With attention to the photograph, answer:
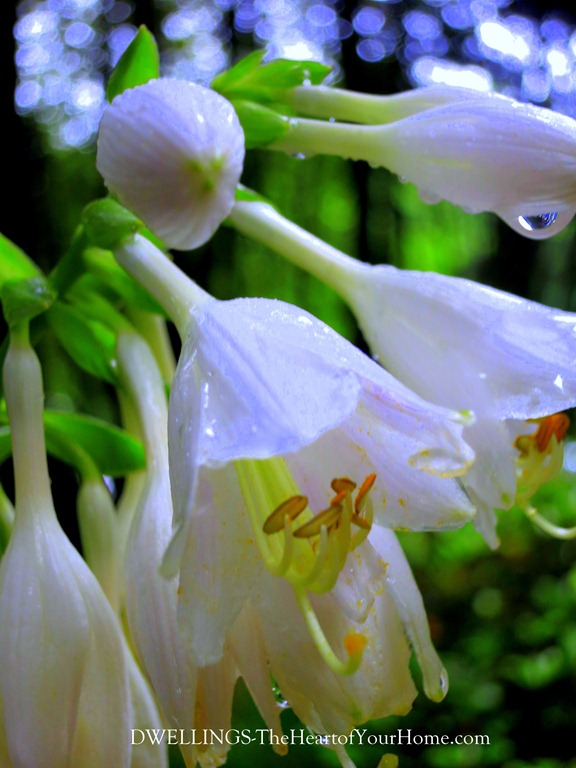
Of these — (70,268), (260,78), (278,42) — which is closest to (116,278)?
(70,268)

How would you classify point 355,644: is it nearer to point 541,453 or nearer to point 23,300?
point 541,453

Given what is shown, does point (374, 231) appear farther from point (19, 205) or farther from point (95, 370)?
point (95, 370)

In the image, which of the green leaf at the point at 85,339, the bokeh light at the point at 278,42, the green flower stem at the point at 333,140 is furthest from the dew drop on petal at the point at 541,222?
the bokeh light at the point at 278,42

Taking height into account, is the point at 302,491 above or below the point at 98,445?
above

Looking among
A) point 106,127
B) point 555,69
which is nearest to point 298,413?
point 106,127

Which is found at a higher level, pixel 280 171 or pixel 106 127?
pixel 106 127

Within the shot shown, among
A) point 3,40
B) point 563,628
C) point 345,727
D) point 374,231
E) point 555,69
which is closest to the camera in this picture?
point 345,727
